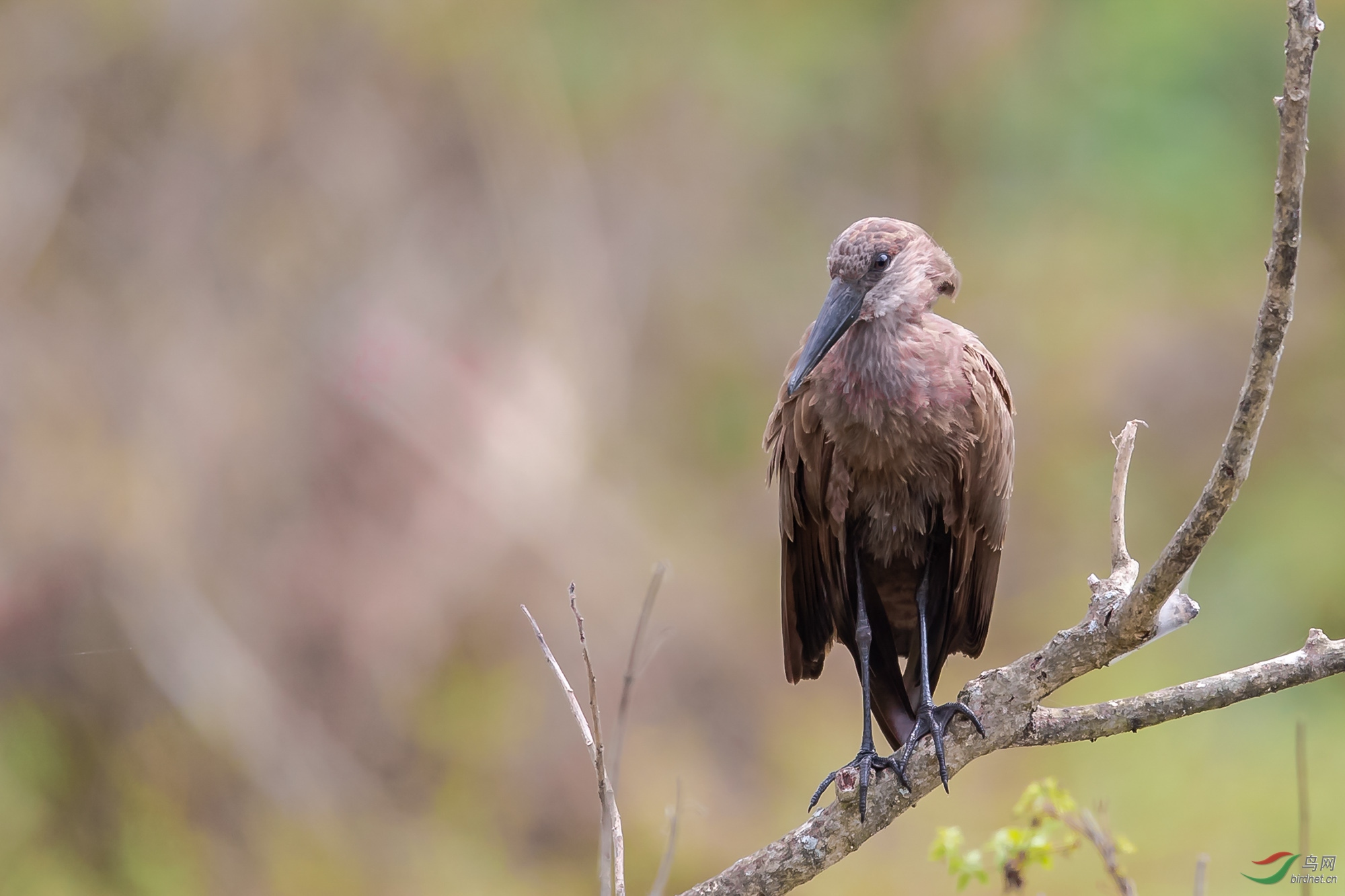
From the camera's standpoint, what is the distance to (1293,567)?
5410 mm

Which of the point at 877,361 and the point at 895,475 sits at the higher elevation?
the point at 877,361

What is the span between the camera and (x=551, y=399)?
579 centimetres

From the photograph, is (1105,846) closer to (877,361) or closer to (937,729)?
(937,729)

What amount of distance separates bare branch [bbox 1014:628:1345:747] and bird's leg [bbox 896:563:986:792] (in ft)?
0.42

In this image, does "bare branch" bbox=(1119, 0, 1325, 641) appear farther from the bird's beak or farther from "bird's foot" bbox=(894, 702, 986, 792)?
the bird's beak

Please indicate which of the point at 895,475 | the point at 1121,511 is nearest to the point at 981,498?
the point at 895,475

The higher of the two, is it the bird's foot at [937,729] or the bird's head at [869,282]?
the bird's head at [869,282]

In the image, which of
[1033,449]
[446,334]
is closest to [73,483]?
[446,334]

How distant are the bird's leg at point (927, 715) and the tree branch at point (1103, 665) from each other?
0.01 m

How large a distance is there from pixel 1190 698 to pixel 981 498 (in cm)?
66

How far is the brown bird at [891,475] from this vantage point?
92.2 inches

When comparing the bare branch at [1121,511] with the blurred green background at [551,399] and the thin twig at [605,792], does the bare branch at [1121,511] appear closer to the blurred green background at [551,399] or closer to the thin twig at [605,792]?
the thin twig at [605,792]

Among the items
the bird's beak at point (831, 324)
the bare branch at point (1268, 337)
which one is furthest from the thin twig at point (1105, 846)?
the bird's beak at point (831, 324)

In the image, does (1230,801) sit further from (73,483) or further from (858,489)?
(73,483)
